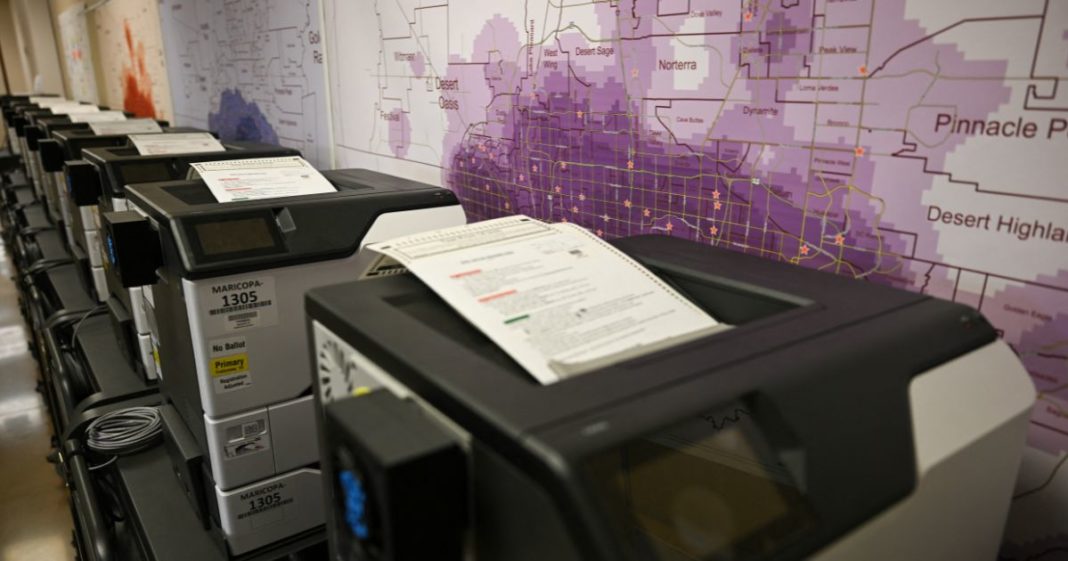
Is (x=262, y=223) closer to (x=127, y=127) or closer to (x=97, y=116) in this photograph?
(x=127, y=127)

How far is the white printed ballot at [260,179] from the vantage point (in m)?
1.18

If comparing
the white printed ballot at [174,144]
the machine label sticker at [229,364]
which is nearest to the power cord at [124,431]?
the machine label sticker at [229,364]

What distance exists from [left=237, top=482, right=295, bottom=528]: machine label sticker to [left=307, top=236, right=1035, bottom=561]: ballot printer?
0.43 meters

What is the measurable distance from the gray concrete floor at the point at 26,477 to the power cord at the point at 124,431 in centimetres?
118

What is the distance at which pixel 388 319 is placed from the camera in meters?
0.66

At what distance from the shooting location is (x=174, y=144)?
1.88 m

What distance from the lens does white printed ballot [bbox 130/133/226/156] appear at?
180 centimetres

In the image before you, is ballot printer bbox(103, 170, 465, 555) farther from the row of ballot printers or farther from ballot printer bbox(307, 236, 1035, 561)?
ballot printer bbox(307, 236, 1035, 561)

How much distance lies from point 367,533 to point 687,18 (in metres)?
0.91

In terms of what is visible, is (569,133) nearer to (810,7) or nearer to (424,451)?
(810,7)

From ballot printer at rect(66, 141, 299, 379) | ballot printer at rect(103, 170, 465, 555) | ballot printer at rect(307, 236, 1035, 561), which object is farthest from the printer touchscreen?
ballot printer at rect(66, 141, 299, 379)

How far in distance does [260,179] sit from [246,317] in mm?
332

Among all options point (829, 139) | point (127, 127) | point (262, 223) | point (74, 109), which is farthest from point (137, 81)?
point (829, 139)

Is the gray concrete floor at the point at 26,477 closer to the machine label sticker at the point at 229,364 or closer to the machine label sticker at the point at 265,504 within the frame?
the machine label sticker at the point at 265,504
